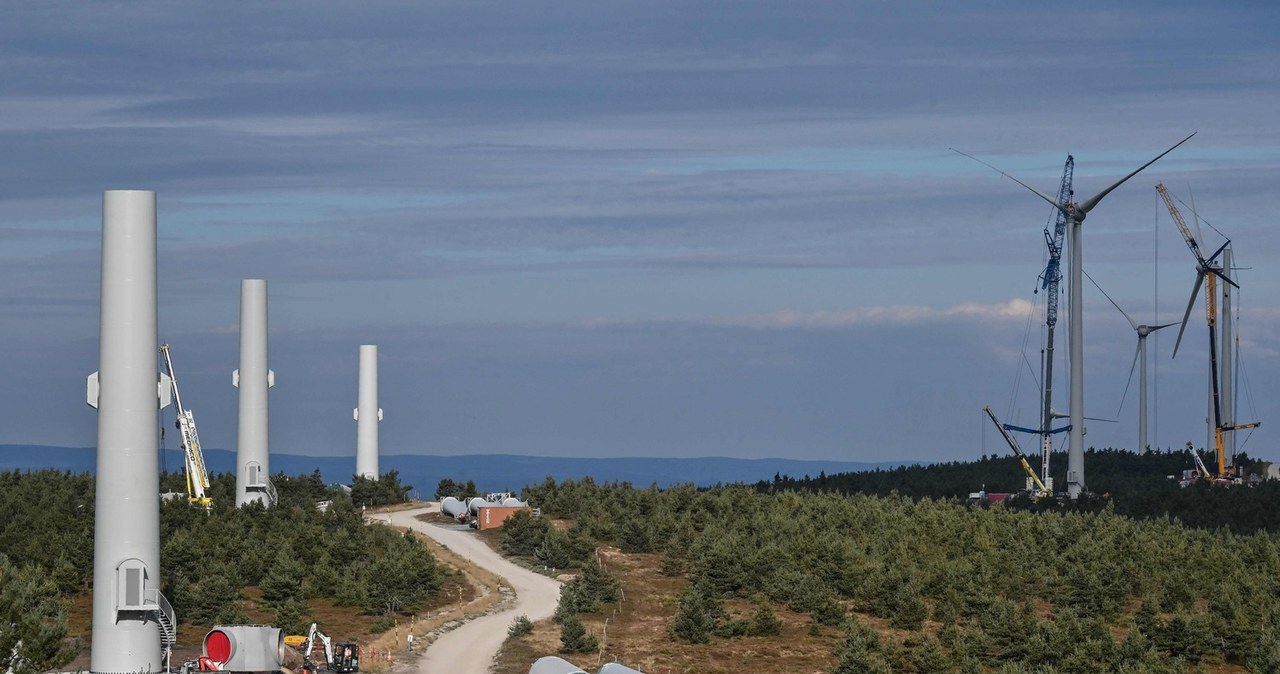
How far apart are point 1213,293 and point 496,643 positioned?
5643 inches

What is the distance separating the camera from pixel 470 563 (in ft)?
331

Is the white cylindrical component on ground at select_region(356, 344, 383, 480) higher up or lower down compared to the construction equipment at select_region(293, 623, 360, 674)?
higher up

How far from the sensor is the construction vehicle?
66.8 meters

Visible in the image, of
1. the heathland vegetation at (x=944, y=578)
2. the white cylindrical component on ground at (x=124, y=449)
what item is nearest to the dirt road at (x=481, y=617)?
the heathland vegetation at (x=944, y=578)

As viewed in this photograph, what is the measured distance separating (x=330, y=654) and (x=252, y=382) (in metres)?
42.1

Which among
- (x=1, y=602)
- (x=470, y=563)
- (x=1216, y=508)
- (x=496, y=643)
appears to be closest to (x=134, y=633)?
(x=1, y=602)

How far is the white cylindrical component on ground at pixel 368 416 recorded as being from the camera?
463 feet

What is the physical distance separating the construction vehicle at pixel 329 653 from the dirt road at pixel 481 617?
3351 mm

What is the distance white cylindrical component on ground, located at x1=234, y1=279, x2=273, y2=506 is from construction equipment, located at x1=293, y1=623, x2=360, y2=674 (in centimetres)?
3709

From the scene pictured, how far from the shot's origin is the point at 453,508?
410 ft

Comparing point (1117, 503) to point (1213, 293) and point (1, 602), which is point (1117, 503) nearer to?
point (1213, 293)

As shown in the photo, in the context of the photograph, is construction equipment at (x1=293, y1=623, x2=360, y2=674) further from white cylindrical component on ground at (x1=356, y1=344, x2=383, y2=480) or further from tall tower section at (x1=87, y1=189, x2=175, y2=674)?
white cylindrical component on ground at (x1=356, y1=344, x2=383, y2=480)

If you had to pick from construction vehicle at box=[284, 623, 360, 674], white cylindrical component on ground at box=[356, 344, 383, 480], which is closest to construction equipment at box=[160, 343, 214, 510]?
white cylindrical component on ground at box=[356, 344, 383, 480]

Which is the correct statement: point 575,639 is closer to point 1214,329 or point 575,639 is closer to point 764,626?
point 764,626
